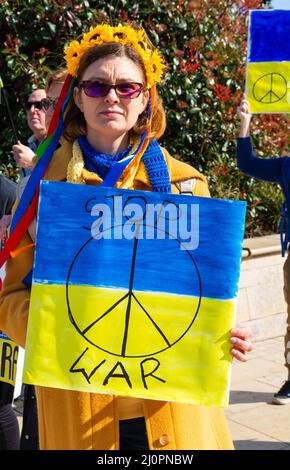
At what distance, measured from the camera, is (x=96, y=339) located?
1515 mm

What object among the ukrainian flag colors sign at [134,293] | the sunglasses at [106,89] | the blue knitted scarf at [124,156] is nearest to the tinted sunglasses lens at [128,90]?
the sunglasses at [106,89]

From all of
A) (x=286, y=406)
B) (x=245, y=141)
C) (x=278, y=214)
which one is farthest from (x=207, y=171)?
(x=286, y=406)

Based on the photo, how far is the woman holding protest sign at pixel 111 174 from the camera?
1.66 meters

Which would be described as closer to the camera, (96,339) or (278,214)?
(96,339)

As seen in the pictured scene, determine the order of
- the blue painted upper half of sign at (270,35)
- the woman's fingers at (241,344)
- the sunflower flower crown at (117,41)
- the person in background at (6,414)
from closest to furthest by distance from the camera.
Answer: the woman's fingers at (241,344)
the sunflower flower crown at (117,41)
the person in background at (6,414)
the blue painted upper half of sign at (270,35)

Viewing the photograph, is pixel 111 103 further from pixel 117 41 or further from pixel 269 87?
pixel 269 87

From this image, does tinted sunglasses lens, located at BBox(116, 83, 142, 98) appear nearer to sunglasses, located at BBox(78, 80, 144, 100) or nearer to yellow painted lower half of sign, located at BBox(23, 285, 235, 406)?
sunglasses, located at BBox(78, 80, 144, 100)

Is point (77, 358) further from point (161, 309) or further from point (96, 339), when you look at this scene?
point (161, 309)

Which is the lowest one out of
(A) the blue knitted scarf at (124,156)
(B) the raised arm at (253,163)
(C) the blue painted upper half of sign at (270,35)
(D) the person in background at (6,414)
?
(D) the person in background at (6,414)

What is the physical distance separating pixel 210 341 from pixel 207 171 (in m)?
5.05

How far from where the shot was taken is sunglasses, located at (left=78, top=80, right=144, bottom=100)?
170 cm

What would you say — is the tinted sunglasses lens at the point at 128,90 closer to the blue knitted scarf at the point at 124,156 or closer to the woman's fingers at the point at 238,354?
the blue knitted scarf at the point at 124,156

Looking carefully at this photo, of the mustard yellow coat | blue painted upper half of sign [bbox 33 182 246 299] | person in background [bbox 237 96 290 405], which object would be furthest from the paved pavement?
blue painted upper half of sign [bbox 33 182 246 299]

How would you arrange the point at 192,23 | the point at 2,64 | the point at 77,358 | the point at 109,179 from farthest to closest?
the point at 192,23
the point at 2,64
the point at 109,179
the point at 77,358
